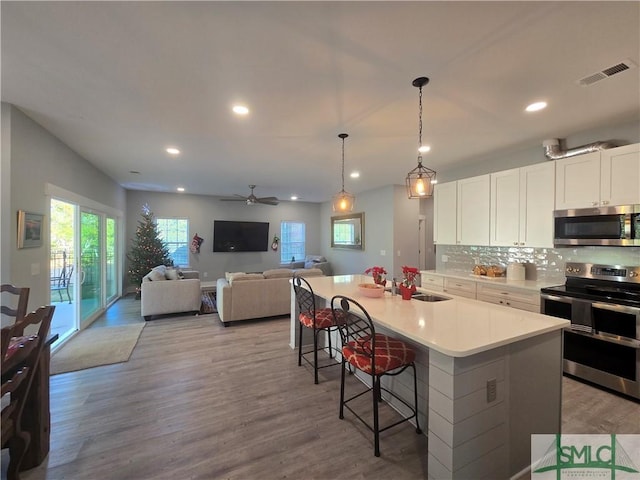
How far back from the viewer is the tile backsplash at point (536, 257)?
308 centimetres

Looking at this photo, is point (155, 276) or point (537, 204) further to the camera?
point (155, 276)

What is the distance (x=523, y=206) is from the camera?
12.0 feet

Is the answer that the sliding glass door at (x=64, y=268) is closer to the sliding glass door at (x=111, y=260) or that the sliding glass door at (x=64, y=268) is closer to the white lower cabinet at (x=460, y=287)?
the sliding glass door at (x=111, y=260)

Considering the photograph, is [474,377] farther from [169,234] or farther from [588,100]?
[169,234]

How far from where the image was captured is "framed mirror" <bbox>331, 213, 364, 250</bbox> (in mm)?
7731

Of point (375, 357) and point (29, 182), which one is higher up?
point (29, 182)

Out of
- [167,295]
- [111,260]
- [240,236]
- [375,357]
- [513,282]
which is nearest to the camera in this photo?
[375,357]

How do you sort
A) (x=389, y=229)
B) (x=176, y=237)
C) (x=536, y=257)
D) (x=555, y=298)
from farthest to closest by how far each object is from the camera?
(x=176, y=237) < (x=389, y=229) < (x=536, y=257) < (x=555, y=298)

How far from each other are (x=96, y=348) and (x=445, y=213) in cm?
556

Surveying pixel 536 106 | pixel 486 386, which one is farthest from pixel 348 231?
pixel 486 386

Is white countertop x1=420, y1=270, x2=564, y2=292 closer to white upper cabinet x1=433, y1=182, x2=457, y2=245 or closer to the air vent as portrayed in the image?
white upper cabinet x1=433, y1=182, x2=457, y2=245

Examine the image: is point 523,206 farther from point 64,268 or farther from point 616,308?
point 64,268

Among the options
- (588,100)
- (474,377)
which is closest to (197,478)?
(474,377)

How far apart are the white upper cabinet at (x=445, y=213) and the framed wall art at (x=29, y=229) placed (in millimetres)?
5470
